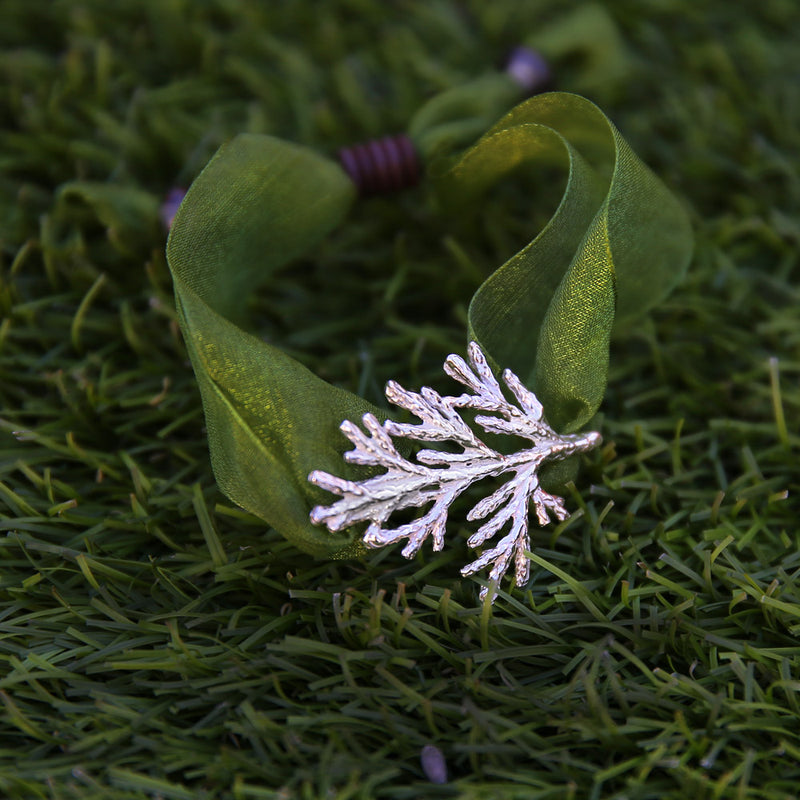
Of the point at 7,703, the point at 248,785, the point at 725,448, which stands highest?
the point at 7,703

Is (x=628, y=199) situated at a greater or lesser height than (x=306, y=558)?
greater

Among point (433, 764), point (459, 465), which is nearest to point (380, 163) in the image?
point (459, 465)

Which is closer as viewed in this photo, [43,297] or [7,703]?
[7,703]

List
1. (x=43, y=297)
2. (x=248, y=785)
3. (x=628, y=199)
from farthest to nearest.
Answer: (x=43, y=297)
(x=628, y=199)
(x=248, y=785)

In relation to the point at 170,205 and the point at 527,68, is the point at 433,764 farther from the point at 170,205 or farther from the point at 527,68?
the point at 527,68

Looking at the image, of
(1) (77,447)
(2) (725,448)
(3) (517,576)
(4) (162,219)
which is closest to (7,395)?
(1) (77,447)

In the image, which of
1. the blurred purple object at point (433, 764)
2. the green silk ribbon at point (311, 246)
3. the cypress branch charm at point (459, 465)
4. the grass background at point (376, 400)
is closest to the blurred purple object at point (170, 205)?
the grass background at point (376, 400)

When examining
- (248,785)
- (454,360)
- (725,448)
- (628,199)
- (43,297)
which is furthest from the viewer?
(43,297)

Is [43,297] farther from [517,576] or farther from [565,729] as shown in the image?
[565,729]
